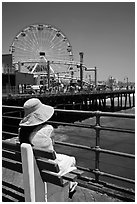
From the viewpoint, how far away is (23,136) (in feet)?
7.60

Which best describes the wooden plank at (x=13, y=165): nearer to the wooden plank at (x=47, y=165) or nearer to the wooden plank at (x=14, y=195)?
the wooden plank at (x=47, y=165)

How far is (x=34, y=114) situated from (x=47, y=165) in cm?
53

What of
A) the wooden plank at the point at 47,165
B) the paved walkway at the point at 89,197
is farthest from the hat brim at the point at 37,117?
the paved walkway at the point at 89,197

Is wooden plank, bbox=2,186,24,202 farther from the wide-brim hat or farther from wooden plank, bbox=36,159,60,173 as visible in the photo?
the wide-brim hat

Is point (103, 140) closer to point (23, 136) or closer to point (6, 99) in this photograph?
point (6, 99)

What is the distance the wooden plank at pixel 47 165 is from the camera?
2.05 m

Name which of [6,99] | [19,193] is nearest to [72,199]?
[19,193]

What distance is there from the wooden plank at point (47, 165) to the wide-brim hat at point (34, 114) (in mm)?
371

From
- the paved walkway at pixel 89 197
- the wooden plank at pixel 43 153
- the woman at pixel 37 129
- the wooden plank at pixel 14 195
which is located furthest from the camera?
the paved walkway at pixel 89 197

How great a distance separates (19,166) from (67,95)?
31642 millimetres

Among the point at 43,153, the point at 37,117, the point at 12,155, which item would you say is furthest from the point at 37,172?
the point at 37,117

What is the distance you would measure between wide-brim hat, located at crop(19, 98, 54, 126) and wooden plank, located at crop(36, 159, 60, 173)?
0.37 meters

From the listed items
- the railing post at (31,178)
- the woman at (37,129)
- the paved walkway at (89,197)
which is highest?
the woman at (37,129)

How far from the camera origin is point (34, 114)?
91.8 inches
